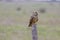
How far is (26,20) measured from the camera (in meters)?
10.7

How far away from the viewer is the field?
27.1 ft

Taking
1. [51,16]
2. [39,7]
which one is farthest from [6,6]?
[51,16]

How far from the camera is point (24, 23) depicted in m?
10.2

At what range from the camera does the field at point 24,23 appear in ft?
27.1

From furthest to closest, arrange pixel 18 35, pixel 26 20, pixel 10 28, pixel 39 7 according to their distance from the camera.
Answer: pixel 39 7, pixel 26 20, pixel 10 28, pixel 18 35

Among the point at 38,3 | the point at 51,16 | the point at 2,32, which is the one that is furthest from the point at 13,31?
the point at 38,3

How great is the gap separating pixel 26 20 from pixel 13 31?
6.89 ft

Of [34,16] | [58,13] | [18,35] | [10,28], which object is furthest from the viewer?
[58,13]

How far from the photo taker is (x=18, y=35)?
327 inches

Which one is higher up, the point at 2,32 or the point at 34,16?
the point at 34,16

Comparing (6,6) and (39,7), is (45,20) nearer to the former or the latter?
(39,7)

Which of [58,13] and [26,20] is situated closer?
[26,20]

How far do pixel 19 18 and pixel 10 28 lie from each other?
2106 mm

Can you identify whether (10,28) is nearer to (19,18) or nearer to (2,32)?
(2,32)
